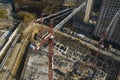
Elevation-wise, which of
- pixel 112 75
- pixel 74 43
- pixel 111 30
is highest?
pixel 111 30

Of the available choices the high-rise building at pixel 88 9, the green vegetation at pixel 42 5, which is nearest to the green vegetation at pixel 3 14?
the green vegetation at pixel 42 5

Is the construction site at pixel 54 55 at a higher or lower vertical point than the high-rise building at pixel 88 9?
lower

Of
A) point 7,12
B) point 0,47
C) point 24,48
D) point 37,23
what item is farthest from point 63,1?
Answer: point 0,47

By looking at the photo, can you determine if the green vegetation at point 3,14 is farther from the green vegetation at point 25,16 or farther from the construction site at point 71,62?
the construction site at point 71,62

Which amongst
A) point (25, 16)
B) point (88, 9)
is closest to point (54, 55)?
point (88, 9)

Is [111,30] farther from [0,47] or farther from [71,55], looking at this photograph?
[0,47]

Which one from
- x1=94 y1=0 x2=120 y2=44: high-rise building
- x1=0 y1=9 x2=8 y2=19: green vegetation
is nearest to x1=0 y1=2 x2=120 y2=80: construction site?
x1=94 y1=0 x2=120 y2=44: high-rise building

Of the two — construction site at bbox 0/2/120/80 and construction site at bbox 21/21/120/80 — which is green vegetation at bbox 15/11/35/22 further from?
construction site at bbox 21/21/120/80

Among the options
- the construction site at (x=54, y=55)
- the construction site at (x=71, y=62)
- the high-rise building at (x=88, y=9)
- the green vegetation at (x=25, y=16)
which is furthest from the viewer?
the green vegetation at (x=25, y=16)
